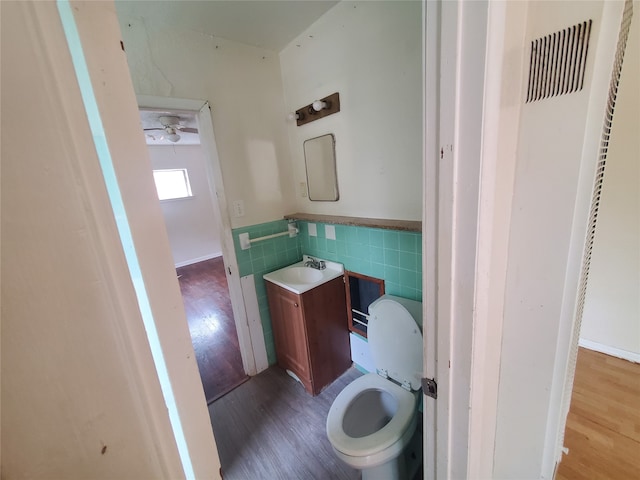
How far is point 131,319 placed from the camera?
0.28 metres

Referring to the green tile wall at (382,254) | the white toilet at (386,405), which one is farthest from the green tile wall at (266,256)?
the white toilet at (386,405)

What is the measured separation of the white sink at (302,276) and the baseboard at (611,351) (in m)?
1.97

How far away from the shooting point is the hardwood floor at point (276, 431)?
1.33 meters

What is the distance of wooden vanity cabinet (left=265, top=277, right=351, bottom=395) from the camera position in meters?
1.69

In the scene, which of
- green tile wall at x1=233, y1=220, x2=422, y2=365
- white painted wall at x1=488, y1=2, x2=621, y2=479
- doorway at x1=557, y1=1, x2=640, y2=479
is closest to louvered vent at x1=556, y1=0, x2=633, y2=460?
white painted wall at x1=488, y1=2, x2=621, y2=479

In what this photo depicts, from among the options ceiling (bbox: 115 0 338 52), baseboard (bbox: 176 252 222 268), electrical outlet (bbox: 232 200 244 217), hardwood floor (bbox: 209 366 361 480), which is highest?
ceiling (bbox: 115 0 338 52)

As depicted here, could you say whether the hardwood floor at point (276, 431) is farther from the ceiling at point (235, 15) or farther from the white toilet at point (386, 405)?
the ceiling at point (235, 15)

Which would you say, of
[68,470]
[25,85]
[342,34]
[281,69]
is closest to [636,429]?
[68,470]

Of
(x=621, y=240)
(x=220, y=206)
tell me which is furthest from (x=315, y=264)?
(x=621, y=240)

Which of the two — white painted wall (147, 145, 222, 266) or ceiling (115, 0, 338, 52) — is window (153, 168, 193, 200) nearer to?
white painted wall (147, 145, 222, 266)

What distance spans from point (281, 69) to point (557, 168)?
1.95 m

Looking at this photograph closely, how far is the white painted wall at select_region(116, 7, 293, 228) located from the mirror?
0.23m

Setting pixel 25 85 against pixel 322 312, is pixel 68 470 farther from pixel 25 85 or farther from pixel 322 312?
pixel 322 312

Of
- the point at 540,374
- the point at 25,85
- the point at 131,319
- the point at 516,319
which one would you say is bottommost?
the point at 540,374
